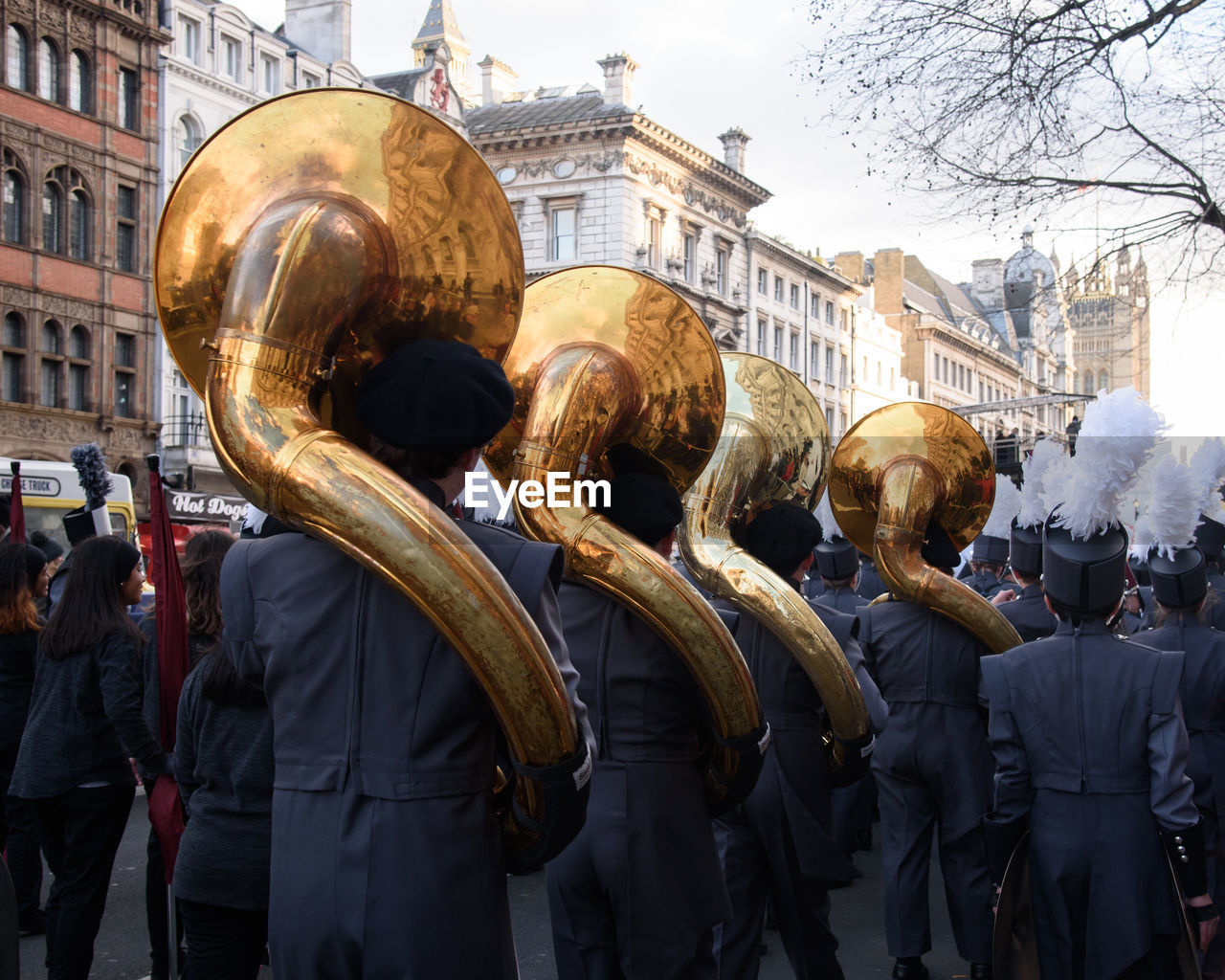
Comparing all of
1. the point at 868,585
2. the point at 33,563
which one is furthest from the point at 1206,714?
the point at 868,585

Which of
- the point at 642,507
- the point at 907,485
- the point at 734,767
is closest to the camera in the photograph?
the point at 734,767

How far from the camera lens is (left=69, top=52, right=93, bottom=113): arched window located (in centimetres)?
2944

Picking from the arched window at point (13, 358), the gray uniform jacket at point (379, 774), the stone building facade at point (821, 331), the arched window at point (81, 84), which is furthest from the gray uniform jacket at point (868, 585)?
the stone building facade at point (821, 331)

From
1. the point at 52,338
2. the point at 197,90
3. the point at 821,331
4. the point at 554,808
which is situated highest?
the point at 197,90

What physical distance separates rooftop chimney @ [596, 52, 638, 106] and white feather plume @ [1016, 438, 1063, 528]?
1584 inches

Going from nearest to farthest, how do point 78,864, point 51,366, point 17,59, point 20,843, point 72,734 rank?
1. point 78,864
2. point 72,734
3. point 20,843
4. point 17,59
5. point 51,366

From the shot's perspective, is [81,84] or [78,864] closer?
[78,864]

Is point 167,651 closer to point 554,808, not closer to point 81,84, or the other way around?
point 554,808

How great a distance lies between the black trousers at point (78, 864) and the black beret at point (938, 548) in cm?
374

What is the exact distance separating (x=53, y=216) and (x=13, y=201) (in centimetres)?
100

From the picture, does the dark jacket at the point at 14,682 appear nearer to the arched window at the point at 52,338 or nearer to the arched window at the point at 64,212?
the arched window at the point at 52,338

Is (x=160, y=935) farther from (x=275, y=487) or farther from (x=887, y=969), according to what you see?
(x=275, y=487)

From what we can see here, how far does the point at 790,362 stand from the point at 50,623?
5099 cm

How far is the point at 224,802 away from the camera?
3805mm
